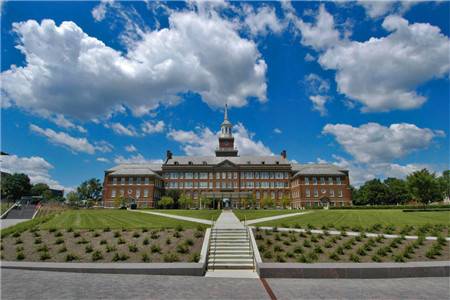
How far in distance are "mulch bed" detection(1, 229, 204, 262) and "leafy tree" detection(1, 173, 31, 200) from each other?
96.5 meters

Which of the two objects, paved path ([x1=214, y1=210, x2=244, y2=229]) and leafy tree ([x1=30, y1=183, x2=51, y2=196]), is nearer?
paved path ([x1=214, y1=210, x2=244, y2=229])

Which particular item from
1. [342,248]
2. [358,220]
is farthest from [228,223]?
[358,220]

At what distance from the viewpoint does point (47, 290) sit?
920 cm

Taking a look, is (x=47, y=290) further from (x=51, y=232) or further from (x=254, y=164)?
(x=254, y=164)

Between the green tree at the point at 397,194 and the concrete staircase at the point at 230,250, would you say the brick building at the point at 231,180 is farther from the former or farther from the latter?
the concrete staircase at the point at 230,250

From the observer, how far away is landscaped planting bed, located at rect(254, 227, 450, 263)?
13.8 metres

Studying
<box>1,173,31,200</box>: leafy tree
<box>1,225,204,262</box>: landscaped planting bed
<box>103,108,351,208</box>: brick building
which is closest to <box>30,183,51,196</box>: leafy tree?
<box>1,173,31,200</box>: leafy tree

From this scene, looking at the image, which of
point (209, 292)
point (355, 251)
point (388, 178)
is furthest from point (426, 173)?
point (388, 178)

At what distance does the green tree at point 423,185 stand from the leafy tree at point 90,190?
8948cm

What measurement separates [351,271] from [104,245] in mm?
12048

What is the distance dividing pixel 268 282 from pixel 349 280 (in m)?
3.22

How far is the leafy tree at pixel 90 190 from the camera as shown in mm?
97125

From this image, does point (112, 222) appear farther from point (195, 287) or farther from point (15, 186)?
point (15, 186)

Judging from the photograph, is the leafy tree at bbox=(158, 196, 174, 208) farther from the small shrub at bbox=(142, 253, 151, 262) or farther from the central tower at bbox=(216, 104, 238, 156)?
the small shrub at bbox=(142, 253, 151, 262)
